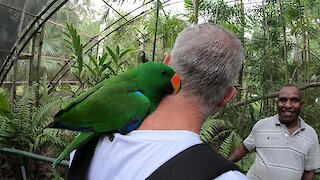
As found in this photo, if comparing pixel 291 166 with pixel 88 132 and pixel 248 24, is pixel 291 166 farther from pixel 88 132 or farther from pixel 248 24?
pixel 248 24

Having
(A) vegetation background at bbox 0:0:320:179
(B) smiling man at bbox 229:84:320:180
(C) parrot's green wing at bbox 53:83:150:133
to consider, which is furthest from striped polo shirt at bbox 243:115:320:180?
(C) parrot's green wing at bbox 53:83:150:133

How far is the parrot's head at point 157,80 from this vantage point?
96 cm

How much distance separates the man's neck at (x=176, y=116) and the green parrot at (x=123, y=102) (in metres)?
0.02

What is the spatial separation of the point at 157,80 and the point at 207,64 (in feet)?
0.46

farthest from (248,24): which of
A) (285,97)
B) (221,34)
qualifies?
(221,34)

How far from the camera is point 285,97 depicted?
2.54m

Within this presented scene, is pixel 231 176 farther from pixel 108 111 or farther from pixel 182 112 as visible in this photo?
pixel 108 111

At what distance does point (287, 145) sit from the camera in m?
2.46

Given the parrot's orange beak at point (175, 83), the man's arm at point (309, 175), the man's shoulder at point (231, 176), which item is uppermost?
the parrot's orange beak at point (175, 83)

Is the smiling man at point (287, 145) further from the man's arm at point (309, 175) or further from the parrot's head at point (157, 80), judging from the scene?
the parrot's head at point (157, 80)

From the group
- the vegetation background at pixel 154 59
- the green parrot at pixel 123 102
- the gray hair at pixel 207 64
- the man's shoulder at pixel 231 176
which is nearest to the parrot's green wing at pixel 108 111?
the green parrot at pixel 123 102

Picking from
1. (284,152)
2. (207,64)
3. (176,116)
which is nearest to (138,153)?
(176,116)

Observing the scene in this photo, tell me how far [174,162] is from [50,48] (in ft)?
40.5

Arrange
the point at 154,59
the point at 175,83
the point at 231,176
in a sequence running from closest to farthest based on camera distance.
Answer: the point at 231,176 → the point at 175,83 → the point at 154,59
